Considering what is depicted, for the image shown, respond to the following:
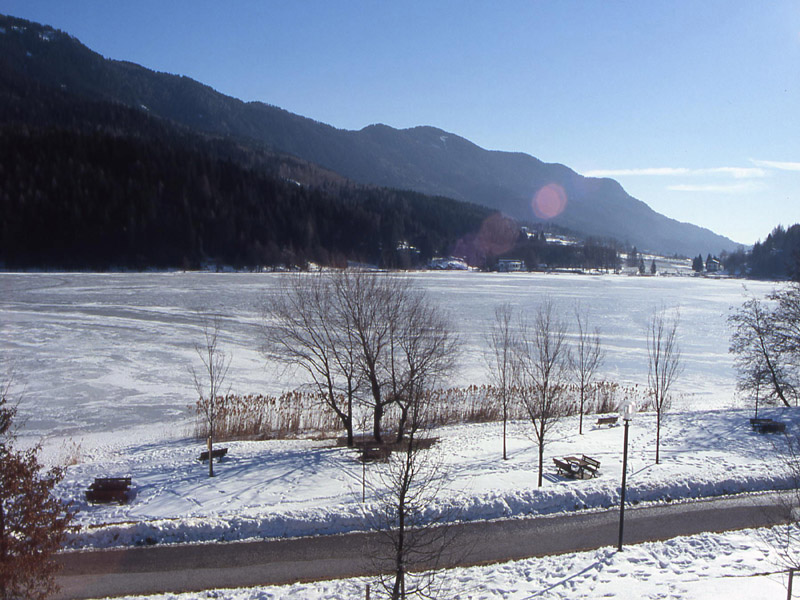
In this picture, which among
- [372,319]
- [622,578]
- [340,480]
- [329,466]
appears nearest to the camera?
[622,578]

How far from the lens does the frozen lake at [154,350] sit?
21391 millimetres

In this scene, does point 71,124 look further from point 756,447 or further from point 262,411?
point 756,447

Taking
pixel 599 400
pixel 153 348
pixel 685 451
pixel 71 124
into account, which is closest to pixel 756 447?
pixel 685 451

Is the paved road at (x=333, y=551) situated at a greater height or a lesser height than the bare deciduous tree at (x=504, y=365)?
lesser

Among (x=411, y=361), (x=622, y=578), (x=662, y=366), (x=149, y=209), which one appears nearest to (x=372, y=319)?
(x=411, y=361)

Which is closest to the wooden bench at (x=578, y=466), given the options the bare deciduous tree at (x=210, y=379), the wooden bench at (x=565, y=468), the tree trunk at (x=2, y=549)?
the wooden bench at (x=565, y=468)

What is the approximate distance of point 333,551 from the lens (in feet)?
34.8

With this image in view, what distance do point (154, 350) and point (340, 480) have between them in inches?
795

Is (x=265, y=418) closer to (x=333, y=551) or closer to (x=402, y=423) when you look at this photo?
(x=402, y=423)

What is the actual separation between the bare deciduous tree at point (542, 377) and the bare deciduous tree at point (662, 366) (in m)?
3.31

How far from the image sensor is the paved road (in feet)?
31.1

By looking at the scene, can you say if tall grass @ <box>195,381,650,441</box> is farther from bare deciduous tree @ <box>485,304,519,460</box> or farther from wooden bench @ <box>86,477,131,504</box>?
wooden bench @ <box>86,477,131,504</box>

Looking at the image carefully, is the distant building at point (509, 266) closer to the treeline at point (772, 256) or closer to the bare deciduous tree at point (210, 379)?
the treeline at point (772, 256)

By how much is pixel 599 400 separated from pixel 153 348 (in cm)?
2401
